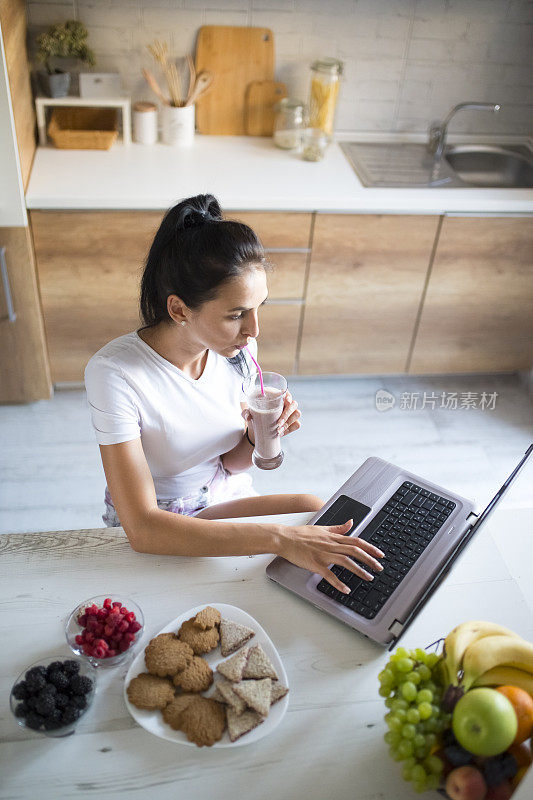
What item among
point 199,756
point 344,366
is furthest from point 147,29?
point 199,756

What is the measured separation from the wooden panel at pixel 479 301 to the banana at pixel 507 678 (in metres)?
1.95

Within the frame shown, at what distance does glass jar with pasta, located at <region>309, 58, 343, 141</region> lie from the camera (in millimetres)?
2756

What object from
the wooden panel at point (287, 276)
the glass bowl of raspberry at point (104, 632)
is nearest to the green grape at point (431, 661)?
the glass bowl of raspberry at point (104, 632)

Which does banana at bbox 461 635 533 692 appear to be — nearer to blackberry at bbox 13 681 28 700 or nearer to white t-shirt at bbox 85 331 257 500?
blackberry at bbox 13 681 28 700

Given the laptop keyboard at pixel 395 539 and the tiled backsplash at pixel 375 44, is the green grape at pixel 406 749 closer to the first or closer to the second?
the laptop keyboard at pixel 395 539

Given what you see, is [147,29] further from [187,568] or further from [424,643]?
[424,643]

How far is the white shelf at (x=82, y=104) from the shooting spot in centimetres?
266

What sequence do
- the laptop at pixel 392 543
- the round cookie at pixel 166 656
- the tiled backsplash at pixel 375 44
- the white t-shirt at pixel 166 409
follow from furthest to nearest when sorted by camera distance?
the tiled backsplash at pixel 375 44 → the white t-shirt at pixel 166 409 → the laptop at pixel 392 543 → the round cookie at pixel 166 656

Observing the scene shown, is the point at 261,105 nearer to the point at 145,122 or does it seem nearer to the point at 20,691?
the point at 145,122

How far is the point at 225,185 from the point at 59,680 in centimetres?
189

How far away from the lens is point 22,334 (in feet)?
8.70

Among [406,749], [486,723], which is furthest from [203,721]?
[486,723]

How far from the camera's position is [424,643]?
3.97ft

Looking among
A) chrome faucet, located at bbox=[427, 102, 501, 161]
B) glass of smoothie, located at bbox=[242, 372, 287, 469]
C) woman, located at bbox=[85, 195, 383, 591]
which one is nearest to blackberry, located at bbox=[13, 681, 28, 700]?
woman, located at bbox=[85, 195, 383, 591]
